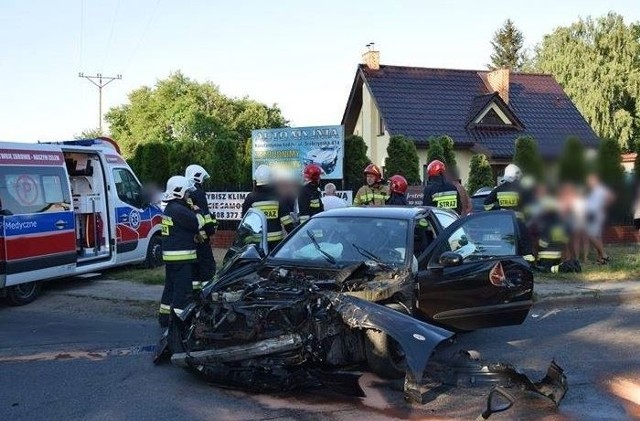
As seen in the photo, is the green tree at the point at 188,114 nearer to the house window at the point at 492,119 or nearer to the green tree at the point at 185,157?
the house window at the point at 492,119

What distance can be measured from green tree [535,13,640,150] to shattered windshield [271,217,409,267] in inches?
798

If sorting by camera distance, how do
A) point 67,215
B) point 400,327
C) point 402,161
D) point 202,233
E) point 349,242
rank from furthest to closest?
point 402,161, point 67,215, point 202,233, point 349,242, point 400,327

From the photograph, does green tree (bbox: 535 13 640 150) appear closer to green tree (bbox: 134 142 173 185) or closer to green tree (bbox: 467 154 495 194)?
green tree (bbox: 467 154 495 194)

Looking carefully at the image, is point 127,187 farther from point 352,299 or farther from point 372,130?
point 372,130

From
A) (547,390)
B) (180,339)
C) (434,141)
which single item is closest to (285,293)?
(180,339)

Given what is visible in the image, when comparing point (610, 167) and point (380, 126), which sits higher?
point (380, 126)

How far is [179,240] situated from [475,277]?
10.8 ft

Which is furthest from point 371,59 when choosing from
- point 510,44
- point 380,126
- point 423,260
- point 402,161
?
point 510,44

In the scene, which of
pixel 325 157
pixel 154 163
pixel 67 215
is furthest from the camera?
pixel 154 163

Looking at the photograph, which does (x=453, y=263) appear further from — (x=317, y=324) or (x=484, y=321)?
(x=317, y=324)

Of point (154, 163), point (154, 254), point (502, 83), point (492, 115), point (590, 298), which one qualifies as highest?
point (502, 83)

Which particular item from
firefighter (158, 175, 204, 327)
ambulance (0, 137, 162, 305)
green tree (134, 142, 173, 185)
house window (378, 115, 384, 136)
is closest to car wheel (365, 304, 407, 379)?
firefighter (158, 175, 204, 327)

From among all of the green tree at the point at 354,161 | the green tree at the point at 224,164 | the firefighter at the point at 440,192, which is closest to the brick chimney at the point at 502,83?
the green tree at the point at 354,161

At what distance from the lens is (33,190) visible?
10.0 metres
